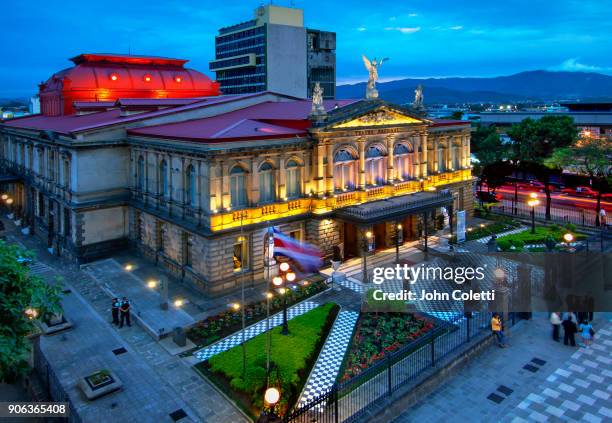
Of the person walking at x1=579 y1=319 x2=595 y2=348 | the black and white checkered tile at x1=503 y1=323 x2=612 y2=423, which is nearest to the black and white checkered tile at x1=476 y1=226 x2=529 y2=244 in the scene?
the person walking at x1=579 y1=319 x2=595 y2=348

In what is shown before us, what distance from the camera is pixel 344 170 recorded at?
37.4 metres

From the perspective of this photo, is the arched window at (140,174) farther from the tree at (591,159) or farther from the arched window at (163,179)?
the tree at (591,159)

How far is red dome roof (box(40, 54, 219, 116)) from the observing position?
1993 inches

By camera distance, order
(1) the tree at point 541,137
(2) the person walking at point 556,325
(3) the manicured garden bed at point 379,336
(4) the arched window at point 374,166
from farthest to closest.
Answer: (1) the tree at point 541,137
(4) the arched window at point 374,166
(2) the person walking at point 556,325
(3) the manicured garden bed at point 379,336

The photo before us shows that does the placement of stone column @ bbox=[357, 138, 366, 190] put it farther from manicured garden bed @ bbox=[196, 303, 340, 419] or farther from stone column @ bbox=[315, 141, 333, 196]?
manicured garden bed @ bbox=[196, 303, 340, 419]

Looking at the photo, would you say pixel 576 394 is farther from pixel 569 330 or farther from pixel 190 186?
pixel 190 186

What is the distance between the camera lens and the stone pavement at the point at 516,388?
1859cm

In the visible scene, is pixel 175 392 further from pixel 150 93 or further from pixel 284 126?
pixel 150 93

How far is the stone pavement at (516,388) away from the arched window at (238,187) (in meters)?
17.3

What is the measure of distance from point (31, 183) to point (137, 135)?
674 inches

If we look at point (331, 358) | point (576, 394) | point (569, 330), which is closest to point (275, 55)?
point (331, 358)

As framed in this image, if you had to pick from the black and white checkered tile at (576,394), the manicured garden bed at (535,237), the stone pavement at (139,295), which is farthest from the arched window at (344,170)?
the black and white checkered tile at (576,394)

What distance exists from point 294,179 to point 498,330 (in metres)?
17.4

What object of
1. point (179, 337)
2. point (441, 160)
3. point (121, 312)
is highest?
point (441, 160)
